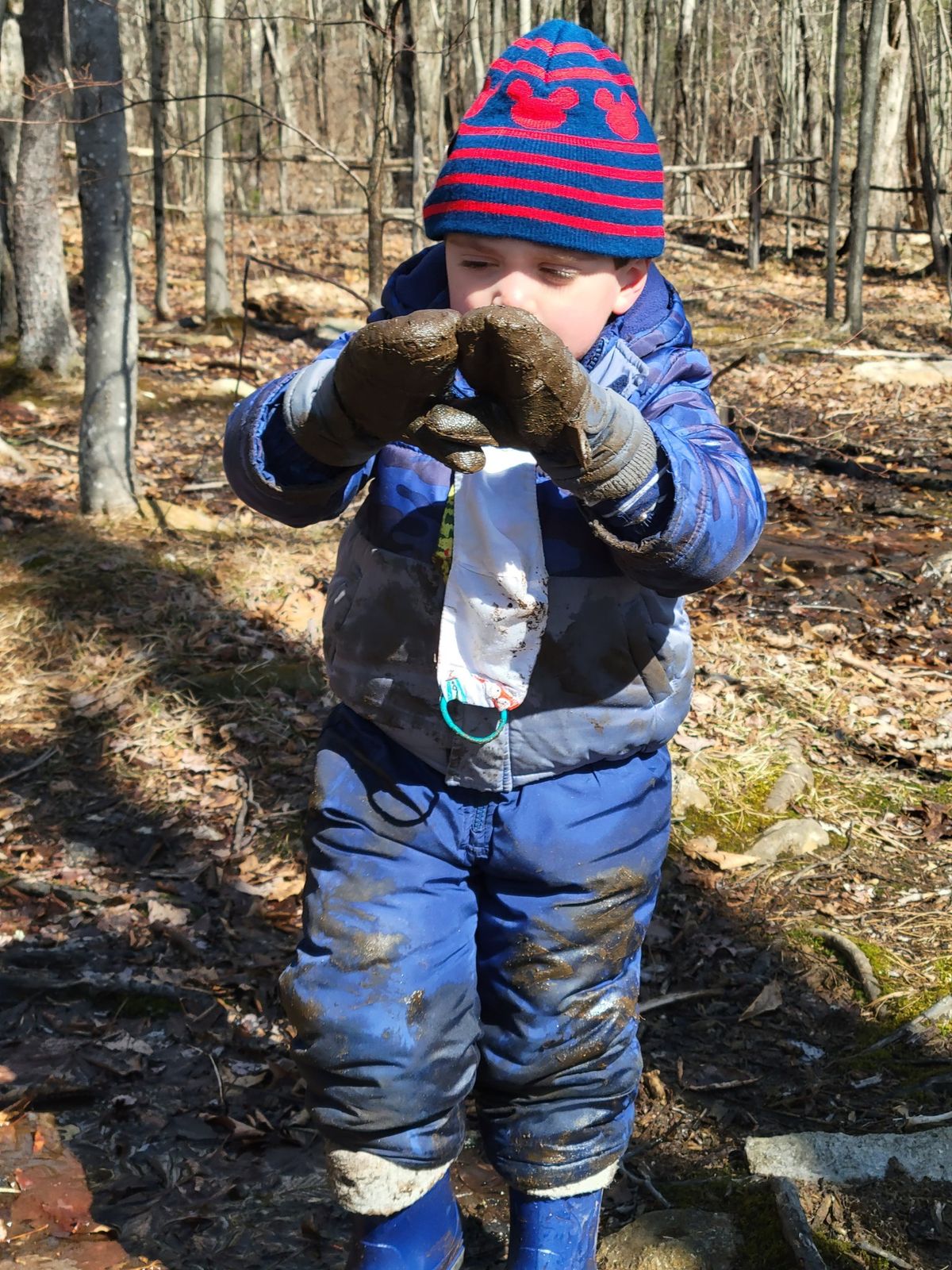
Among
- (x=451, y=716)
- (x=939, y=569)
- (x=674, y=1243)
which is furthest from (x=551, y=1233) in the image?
(x=939, y=569)

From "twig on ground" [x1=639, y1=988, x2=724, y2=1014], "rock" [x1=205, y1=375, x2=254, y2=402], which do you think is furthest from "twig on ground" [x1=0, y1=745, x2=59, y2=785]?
"rock" [x1=205, y1=375, x2=254, y2=402]

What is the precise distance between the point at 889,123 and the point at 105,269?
17458 mm

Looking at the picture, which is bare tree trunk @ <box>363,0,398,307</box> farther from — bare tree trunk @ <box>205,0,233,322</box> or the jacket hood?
bare tree trunk @ <box>205,0,233,322</box>

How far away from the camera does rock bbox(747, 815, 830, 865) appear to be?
3.90 metres

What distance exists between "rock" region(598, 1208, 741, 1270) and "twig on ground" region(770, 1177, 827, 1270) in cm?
11

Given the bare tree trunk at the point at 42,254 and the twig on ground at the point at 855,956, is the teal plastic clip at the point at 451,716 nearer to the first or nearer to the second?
the twig on ground at the point at 855,956

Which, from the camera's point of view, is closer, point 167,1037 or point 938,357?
point 167,1037

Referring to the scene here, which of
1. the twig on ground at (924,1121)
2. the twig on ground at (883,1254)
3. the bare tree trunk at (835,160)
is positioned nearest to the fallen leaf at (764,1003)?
the twig on ground at (924,1121)

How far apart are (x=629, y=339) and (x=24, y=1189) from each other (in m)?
2.11

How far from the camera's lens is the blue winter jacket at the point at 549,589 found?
1851 millimetres

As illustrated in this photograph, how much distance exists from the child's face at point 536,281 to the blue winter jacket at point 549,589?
0.23 feet

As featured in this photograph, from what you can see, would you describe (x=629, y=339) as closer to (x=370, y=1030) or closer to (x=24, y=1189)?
(x=370, y=1030)

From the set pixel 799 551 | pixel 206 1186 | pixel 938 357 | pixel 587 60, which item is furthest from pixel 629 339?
pixel 938 357

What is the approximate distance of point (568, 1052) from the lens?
77.6 inches
